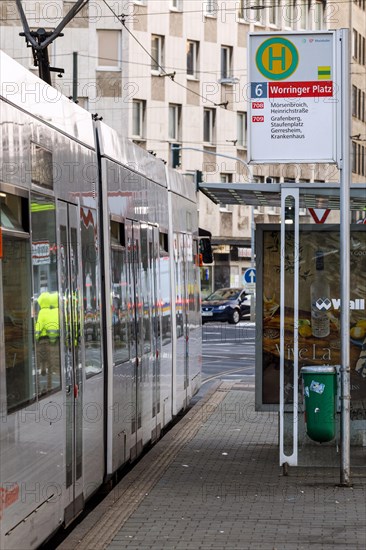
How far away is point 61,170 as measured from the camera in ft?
30.8

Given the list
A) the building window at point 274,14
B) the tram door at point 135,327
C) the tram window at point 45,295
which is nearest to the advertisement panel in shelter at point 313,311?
the tram door at point 135,327

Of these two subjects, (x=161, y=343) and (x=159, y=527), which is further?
(x=161, y=343)

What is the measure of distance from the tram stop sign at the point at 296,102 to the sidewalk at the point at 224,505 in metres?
2.93

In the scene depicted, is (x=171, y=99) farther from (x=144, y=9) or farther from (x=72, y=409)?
(x=72, y=409)

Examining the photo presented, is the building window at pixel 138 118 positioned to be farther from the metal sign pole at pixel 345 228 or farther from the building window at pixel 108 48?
the metal sign pole at pixel 345 228

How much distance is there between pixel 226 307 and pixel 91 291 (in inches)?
1877

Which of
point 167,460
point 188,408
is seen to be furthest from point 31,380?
point 188,408

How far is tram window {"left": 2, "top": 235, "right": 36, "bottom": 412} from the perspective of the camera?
7285 millimetres

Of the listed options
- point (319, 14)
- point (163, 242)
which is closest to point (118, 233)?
point (163, 242)

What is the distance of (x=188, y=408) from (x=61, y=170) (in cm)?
1188

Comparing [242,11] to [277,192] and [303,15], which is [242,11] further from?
[277,192]

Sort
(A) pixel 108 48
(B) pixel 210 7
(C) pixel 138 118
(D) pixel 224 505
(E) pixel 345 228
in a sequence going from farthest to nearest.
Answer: (B) pixel 210 7 → (C) pixel 138 118 → (A) pixel 108 48 → (E) pixel 345 228 → (D) pixel 224 505

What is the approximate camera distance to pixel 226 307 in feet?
191

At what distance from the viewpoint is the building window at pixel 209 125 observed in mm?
66750
